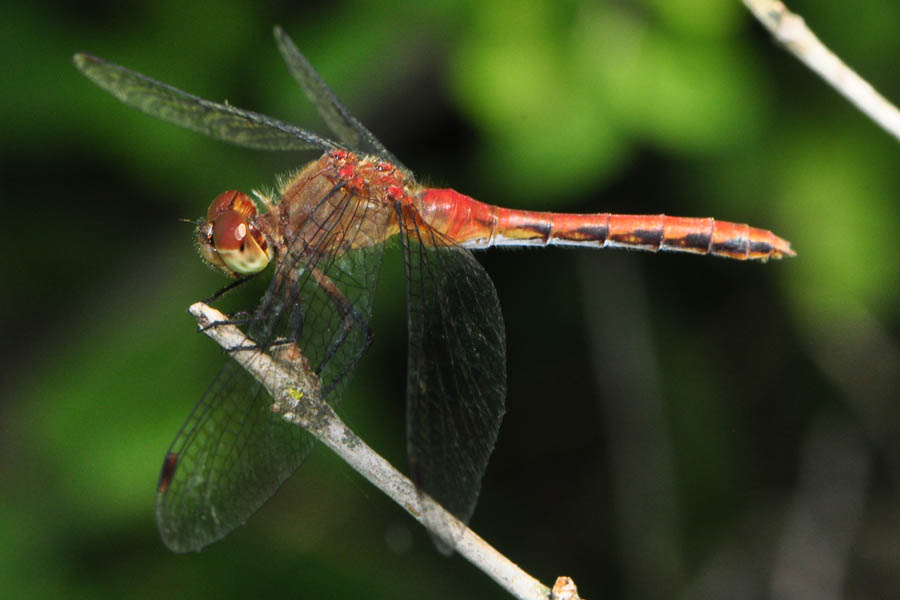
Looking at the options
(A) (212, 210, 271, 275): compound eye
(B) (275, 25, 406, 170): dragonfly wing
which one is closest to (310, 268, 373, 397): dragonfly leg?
(A) (212, 210, 271, 275): compound eye

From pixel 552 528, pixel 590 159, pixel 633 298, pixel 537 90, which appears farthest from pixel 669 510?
pixel 537 90

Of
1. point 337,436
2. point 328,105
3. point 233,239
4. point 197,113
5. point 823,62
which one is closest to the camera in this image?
point 337,436

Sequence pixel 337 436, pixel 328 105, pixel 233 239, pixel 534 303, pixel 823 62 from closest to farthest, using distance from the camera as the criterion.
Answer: pixel 337 436 → pixel 823 62 → pixel 233 239 → pixel 328 105 → pixel 534 303

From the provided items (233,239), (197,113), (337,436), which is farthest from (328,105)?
(337,436)

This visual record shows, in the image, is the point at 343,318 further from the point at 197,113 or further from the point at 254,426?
the point at 197,113

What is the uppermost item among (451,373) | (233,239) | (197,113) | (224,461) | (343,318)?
(197,113)

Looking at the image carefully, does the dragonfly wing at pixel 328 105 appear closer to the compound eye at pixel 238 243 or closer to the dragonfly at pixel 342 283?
the dragonfly at pixel 342 283

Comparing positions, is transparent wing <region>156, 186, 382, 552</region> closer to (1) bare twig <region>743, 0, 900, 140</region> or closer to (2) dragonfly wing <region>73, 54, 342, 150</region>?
(2) dragonfly wing <region>73, 54, 342, 150</region>

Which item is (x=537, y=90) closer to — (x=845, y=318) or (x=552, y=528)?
(x=845, y=318)
